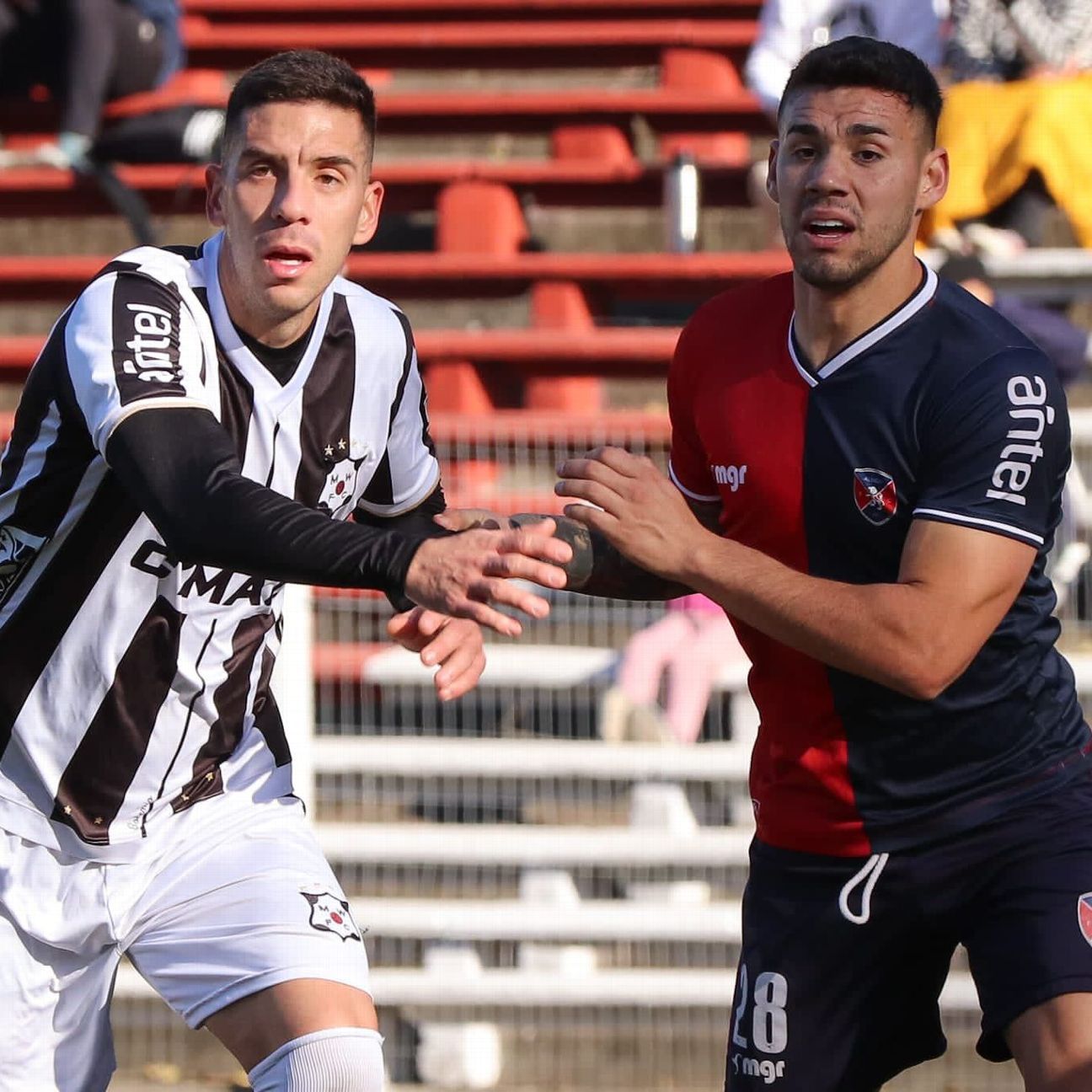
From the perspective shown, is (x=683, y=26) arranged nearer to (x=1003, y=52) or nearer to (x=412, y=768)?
(x=1003, y=52)

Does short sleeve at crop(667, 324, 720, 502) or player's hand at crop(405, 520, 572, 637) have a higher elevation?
short sleeve at crop(667, 324, 720, 502)

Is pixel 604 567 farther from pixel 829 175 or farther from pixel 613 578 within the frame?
pixel 829 175

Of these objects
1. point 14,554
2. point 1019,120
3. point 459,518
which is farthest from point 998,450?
point 1019,120

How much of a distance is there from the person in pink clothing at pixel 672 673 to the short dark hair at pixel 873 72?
2136 millimetres

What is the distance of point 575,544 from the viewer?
3.30m

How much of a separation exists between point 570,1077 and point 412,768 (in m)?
0.97

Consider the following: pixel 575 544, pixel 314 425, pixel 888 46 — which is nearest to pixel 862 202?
pixel 888 46

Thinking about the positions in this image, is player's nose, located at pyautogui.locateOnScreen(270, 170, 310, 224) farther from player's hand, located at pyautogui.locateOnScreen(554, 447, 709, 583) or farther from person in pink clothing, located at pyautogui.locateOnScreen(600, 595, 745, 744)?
person in pink clothing, located at pyautogui.locateOnScreen(600, 595, 745, 744)

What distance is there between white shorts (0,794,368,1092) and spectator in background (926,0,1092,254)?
3.67 meters

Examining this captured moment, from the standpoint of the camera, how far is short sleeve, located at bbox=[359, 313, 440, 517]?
3436 mm

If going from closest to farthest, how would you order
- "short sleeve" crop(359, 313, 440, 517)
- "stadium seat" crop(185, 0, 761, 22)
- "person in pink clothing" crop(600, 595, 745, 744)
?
"short sleeve" crop(359, 313, 440, 517) < "person in pink clothing" crop(600, 595, 745, 744) < "stadium seat" crop(185, 0, 761, 22)

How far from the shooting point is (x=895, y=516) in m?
3.00

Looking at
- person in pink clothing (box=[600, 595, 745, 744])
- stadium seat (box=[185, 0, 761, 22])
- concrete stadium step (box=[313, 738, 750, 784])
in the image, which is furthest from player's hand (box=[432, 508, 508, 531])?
stadium seat (box=[185, 0, 761, 22])

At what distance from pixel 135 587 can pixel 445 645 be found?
527mm
